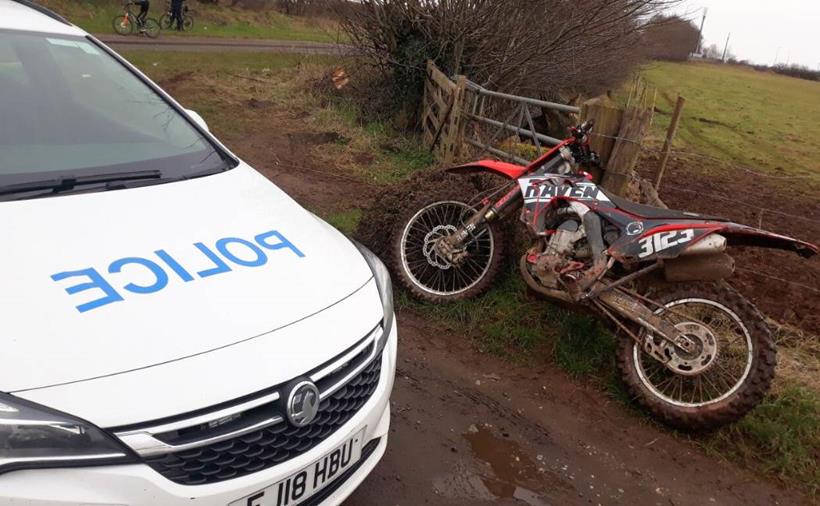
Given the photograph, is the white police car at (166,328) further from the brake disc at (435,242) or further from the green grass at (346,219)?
the green grass at (346,219)

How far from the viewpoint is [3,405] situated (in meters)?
1.54

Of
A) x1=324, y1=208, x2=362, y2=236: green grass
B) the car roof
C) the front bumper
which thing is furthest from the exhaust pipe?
the car roof

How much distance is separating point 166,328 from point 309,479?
2.13ft

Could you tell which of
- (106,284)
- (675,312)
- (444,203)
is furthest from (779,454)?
(106,284)

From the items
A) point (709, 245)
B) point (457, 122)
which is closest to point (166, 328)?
point (709, 245)

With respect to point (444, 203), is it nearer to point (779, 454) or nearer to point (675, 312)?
point (675, 312)

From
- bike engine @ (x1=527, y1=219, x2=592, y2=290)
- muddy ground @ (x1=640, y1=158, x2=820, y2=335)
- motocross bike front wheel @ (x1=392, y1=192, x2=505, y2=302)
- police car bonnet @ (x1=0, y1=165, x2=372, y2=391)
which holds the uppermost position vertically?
police car bonnet @ (x1=0, y1=165, x2=372, y2=391)

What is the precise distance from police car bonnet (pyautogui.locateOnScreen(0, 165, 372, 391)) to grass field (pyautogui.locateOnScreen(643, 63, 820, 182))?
5.98 m

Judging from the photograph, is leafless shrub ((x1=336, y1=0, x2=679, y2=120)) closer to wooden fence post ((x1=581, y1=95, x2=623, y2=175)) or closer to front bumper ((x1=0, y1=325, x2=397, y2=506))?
wooden fence post ((x1=581, y1=95, x2=623, y2=175))

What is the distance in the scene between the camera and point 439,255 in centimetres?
432

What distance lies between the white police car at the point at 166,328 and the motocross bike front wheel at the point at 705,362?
1.67 meters

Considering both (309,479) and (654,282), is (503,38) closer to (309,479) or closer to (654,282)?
(654,282)

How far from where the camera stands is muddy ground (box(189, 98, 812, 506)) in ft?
9.36

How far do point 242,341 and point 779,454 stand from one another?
2.92 metres
